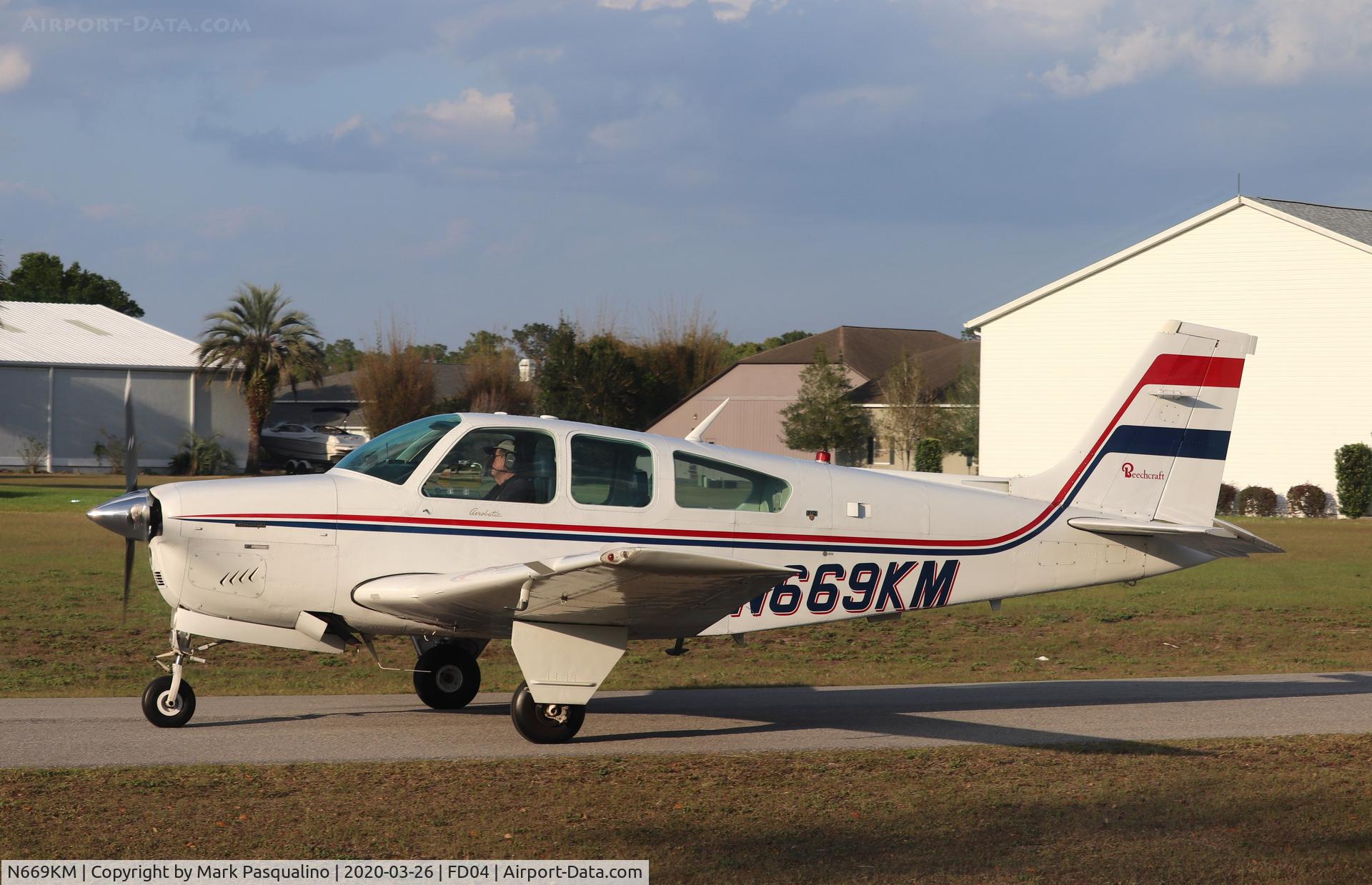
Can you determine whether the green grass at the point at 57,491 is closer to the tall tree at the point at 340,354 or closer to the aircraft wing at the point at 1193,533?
the aircraft wing at the point at 1193,533

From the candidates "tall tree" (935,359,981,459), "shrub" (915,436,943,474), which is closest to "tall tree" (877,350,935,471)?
"tall tree" (935,359,981,459)

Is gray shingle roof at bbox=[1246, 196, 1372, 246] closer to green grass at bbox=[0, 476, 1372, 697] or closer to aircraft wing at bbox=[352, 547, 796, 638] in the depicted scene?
green grass at bbox=[0, 476, 1372, 697]

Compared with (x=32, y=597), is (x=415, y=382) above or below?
above

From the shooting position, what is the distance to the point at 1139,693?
36.8 ft

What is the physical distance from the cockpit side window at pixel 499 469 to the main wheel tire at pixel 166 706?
2.29 metres

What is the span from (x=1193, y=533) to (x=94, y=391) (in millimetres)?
55847

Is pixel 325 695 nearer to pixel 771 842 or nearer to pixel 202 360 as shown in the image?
pixel 771 842

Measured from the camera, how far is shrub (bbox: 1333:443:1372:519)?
35156mm

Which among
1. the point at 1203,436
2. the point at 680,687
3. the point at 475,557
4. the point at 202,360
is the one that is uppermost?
Answer: the point at 202,360

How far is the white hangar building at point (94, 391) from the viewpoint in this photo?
55656 millimetres

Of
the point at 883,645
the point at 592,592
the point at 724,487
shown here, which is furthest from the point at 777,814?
the point at 883,645

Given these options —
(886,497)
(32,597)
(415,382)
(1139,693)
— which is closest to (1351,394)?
(1139,693)

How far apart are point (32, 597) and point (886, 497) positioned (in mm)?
12771

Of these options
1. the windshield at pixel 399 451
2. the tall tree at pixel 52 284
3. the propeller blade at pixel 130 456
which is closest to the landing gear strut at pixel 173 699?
the propeller blade at pixel 130 456
